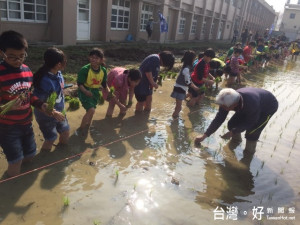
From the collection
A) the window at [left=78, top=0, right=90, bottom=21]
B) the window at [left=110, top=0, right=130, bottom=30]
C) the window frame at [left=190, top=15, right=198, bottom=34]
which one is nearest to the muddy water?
the window at [left=78, top=0, right=90, bottom=21]

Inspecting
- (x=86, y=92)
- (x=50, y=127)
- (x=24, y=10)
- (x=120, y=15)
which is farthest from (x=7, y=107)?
(x=120, y=15)

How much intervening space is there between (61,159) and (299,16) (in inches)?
2757

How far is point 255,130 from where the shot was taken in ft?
13.9

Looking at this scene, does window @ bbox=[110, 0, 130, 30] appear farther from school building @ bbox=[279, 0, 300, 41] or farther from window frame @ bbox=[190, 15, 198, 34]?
school building @ bbox=[279, 0, 300, 41]

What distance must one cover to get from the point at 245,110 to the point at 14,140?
2993mm

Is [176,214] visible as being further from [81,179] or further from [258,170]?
[258,170]

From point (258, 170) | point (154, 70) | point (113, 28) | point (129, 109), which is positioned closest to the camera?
point (258, 170)

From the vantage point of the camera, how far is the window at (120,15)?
16.1 metres

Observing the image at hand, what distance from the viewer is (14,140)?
2721mm

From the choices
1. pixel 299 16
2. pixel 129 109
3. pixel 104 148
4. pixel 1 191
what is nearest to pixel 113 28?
pixel 129 109

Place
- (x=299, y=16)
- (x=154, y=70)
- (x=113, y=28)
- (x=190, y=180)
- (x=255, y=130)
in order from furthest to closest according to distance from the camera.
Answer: (x=299, y=16) < (x=113, y=28) < (x=154, y=70) < (x=255, y=130) < (x=190, y=180)

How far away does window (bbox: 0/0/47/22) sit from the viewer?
34.5 ft

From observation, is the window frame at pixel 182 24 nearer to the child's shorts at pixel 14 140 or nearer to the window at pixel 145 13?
the window at pixel 145 13

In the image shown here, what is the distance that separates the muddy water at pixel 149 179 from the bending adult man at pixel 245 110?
480 millimetres
